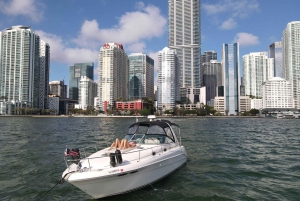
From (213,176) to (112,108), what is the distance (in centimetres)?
18974

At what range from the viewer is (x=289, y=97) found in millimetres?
191500

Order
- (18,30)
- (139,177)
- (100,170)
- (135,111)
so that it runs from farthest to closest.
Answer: (135,111) < (18,30) < (139,177) < (100,170)

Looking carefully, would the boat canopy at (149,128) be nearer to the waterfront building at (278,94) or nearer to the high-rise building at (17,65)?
the high-rise building at (17,65)

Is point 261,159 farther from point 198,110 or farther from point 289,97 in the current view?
point 289,97

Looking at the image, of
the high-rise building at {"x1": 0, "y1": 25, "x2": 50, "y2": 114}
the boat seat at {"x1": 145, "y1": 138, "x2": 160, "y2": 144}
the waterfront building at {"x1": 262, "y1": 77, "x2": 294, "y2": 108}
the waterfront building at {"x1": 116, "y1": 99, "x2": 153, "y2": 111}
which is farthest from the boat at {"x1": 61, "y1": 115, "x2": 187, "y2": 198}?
the waterfront building at {"x1": 262, "y1": 77, "x2": 294, "y2": 108}

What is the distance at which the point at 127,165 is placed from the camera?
344 inches

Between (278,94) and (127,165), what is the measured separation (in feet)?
694

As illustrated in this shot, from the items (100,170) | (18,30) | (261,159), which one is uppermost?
(18,30)

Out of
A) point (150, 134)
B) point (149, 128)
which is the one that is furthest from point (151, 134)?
point (149, 128)

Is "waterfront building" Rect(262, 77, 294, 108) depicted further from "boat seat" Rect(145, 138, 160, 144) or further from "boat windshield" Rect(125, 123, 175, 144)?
"boat seat" Rect(145, 138, 160, 144)

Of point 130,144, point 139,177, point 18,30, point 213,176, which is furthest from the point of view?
point 18,30

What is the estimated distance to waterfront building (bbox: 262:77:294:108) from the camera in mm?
190375

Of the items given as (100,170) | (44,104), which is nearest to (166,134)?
(100,170)

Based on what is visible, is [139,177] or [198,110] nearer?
[139,177]
